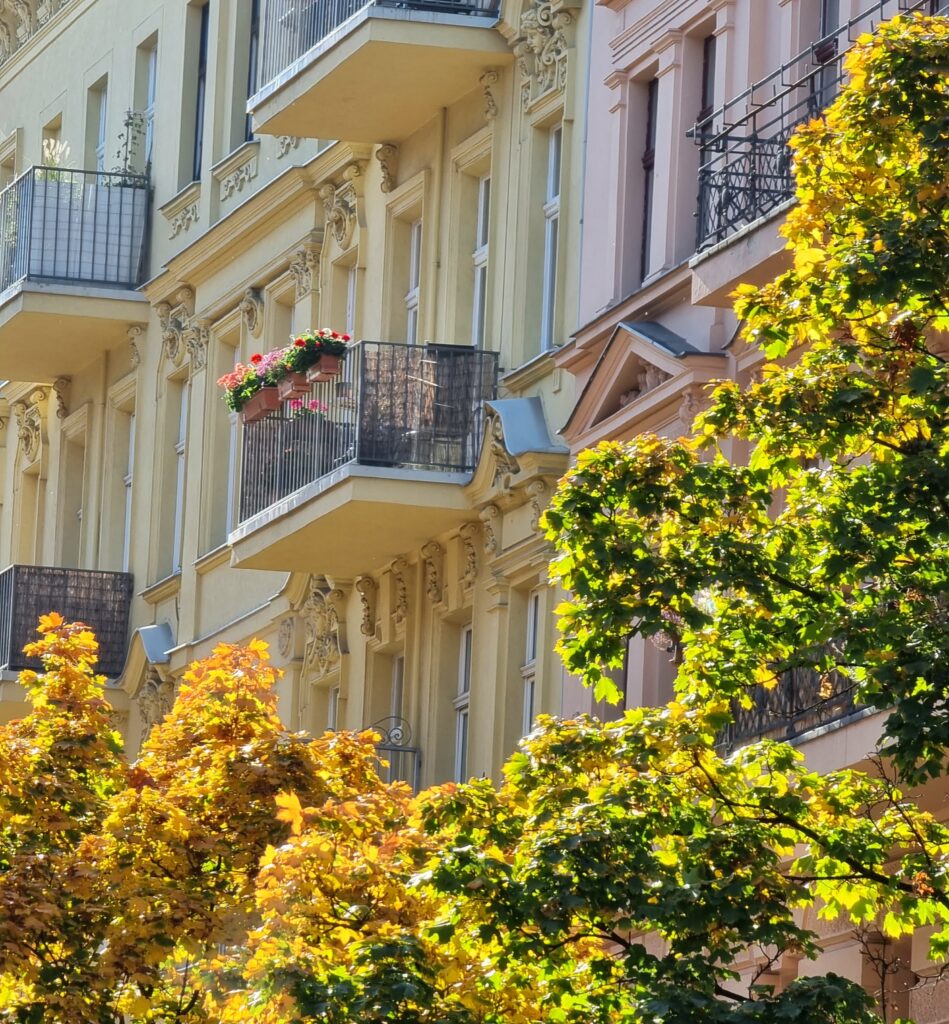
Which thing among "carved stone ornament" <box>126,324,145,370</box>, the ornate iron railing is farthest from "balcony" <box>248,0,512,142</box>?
"carved stone ornament" <box>126,324,145,370</box>

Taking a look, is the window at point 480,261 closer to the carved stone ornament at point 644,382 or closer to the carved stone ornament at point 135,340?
the carved stone ornament at point 644,382

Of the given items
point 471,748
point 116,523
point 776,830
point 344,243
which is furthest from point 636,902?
point 116,523

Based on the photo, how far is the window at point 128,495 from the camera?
118ft

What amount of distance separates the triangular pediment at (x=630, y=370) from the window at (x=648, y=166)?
2.86ft

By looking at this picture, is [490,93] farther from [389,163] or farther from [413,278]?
[413,278]

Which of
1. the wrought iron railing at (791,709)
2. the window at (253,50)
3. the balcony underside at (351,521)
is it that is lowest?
the wrought iron railing at (791,709)

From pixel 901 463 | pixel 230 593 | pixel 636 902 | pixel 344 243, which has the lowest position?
pixel 636 902

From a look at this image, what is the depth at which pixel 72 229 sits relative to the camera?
35.4 meters

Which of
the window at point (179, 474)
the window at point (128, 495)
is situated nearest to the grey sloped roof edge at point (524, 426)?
Result: the window at point (179, 474)

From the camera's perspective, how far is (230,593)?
106 feet

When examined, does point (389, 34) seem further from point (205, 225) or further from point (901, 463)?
point (901, 463)

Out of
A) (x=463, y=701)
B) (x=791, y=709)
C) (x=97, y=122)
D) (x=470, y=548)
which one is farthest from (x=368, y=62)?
(x=97, y=122)

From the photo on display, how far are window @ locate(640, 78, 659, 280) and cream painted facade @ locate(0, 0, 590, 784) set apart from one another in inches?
41.6

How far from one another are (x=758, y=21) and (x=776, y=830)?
30.9 feet
